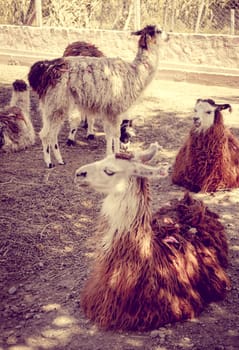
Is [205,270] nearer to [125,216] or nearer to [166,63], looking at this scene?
[125,216]

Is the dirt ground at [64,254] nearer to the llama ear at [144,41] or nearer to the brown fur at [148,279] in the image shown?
the brown fur at [148,279]

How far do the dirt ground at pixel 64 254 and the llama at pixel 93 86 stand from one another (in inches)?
19.6

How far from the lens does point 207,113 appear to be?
19.6ft

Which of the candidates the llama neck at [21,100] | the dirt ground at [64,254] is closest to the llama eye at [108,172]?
the dirt ground at [64,254]

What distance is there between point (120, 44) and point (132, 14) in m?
0.76

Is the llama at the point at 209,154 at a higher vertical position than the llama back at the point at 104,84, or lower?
lower

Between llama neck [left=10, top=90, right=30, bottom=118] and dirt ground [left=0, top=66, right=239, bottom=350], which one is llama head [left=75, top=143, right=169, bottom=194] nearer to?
dirt ground [left=0, top=66, right=239, bottom=350]

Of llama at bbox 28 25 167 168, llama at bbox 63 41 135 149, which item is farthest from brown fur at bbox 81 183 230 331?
llama at bbox 63 41 135 149

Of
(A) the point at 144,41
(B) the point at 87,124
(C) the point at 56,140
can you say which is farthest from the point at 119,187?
(B) the point at 87,124

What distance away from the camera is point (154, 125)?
8.48 metres

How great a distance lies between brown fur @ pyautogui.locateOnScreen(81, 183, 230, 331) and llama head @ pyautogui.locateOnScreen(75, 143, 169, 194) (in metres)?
0.10

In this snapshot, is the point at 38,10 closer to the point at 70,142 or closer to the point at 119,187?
the point at 70,142

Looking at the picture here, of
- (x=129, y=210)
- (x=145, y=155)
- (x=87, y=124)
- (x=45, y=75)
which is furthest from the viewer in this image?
(x=87, y=124)

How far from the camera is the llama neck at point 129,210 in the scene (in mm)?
3539
